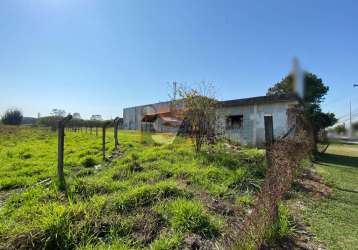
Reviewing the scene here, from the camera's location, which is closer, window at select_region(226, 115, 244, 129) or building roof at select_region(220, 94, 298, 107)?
building roof at select_region(220, 94, 298, 107)

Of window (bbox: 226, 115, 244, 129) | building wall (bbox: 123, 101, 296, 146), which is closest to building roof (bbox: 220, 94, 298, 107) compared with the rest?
building wall (bbox: 123, 101, 296, 146)

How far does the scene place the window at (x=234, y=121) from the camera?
13720 mm

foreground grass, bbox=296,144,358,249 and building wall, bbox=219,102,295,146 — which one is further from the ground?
building wall, bbox=219,102,295,146

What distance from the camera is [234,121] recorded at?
14.2m

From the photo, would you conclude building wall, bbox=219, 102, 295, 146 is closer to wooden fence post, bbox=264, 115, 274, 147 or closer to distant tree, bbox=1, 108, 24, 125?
wooden fence post, bbox=264, 115, 274, 147

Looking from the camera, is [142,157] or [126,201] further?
[142,157]

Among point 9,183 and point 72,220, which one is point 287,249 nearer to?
point 72,220

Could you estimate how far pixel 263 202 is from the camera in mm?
2559

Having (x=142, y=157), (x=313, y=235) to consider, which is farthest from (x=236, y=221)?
(x=142, y=157)

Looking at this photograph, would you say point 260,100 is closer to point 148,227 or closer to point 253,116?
A: point 253,116

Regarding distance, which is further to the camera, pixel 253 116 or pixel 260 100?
pixel 253 116

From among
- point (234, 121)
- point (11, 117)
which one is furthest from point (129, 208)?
point (11, 117)

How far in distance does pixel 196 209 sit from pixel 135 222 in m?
0.81

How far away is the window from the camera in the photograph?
13.7m
